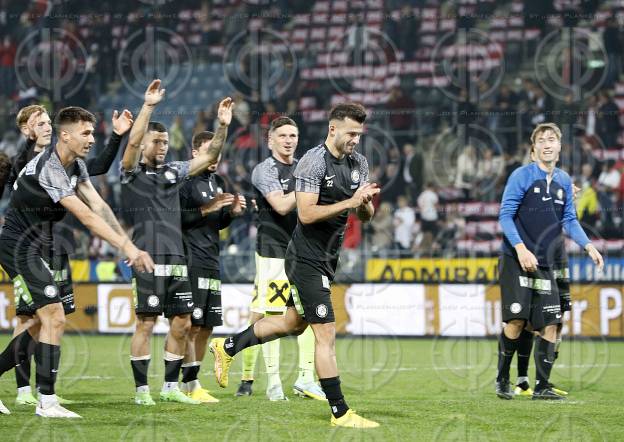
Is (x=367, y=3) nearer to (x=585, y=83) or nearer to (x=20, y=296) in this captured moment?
(x=585, y=83)

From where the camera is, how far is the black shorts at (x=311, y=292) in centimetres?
752

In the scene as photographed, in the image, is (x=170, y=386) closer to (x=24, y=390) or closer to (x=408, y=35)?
(x=24, y=390)

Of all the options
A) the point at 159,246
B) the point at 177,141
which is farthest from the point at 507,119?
the point at 159,246

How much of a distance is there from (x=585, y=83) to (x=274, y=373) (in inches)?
485

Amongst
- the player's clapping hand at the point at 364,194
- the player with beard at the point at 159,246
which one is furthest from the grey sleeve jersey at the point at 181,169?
the player's clapping hand at the point at 364,194

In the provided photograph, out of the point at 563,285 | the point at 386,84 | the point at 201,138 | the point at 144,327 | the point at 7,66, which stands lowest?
the point at 144,327

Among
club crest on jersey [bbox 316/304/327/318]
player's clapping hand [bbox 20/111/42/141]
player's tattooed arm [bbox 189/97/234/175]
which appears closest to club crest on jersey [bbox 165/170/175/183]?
player's tattooed arm [bbox 189/97/234/175]

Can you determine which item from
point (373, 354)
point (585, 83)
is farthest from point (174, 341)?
point (585, 83)

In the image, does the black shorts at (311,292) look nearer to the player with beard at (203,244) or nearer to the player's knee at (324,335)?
the player's knee at (324,335)

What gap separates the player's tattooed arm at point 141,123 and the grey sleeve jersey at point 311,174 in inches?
59.3

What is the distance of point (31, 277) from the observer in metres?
7.81

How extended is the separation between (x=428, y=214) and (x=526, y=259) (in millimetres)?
9263

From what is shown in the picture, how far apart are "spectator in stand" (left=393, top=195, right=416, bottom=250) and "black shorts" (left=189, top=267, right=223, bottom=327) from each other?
8789mm

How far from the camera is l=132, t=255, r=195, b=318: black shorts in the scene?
8711 millimetres
